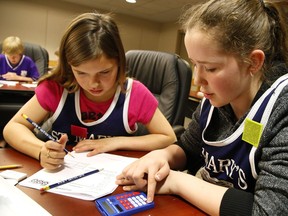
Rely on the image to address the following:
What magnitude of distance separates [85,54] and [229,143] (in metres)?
0.63

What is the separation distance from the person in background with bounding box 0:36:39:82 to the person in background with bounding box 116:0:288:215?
9.49 ft

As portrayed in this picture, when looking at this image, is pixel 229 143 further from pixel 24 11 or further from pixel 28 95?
pixel 24 11

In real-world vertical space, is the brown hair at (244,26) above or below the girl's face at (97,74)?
above

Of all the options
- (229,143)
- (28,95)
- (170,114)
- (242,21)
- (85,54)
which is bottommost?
(28,95)

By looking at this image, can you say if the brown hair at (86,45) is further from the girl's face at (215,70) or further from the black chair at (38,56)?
the black chair at (38,56)

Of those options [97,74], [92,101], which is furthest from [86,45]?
[92,101]

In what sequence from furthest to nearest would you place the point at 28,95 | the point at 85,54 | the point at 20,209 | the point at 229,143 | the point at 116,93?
the point at 28,95 < the point at 116,93 < the point at 85,54 < the point at 229,143 < the point at 20,209

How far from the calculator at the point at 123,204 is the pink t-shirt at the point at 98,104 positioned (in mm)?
577

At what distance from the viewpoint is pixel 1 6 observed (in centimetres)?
527

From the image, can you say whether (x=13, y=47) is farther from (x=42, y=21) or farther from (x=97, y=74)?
(x=42, y=21)

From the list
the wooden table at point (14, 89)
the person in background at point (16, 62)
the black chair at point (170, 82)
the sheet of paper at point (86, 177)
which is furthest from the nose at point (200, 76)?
the person in background at point (16, 62)

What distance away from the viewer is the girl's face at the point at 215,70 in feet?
2.15

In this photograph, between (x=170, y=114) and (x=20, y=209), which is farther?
(x=170, y=114)

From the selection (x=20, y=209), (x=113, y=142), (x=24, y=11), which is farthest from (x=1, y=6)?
(x=20, y=209)
